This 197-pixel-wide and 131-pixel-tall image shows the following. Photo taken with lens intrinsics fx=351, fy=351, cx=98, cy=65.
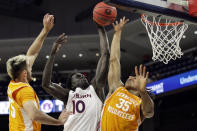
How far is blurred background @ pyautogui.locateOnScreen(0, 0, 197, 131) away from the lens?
37.1 ft

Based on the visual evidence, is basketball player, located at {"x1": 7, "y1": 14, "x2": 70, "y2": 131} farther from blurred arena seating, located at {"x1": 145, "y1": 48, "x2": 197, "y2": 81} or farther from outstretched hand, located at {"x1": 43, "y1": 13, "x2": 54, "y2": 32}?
blurred arena seating, located at {"x1": 145, "y1": 48, "x2": 197, "y2": 81}

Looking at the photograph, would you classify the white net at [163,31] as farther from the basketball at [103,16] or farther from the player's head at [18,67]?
the player's head at [18,67]

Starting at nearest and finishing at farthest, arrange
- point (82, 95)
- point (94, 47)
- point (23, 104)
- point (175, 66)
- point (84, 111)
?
point (23, 104)
point (84, 111)
point (82, 95)
point (175, 66)
point (94, 47)

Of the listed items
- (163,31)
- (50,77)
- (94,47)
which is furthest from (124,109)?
(94,47)

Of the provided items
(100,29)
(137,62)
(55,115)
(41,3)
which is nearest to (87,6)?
(41,3)

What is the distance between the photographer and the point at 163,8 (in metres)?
4.15

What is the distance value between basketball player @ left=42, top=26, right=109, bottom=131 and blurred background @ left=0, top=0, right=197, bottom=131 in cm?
674

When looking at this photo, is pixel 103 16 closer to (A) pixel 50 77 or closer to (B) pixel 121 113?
(A) pixel 50 77

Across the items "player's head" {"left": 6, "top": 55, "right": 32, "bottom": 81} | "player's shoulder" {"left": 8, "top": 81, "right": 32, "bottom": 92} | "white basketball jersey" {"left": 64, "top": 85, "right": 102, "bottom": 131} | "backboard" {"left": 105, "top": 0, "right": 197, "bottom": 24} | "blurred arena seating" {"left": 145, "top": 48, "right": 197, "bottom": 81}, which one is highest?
"backboard" {"left": 105, "top": 0, "right": 197, "bottom": 24}

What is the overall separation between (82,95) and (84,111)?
7.5 inches

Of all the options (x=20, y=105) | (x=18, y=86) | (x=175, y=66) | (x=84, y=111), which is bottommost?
(x=175, y=66)

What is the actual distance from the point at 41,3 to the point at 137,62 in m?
4.48

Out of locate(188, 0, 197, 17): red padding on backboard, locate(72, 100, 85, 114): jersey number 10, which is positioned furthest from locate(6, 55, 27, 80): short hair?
locate(188, 0, 197, 17): red padding on backboard

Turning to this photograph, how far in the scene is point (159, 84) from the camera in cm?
1191
